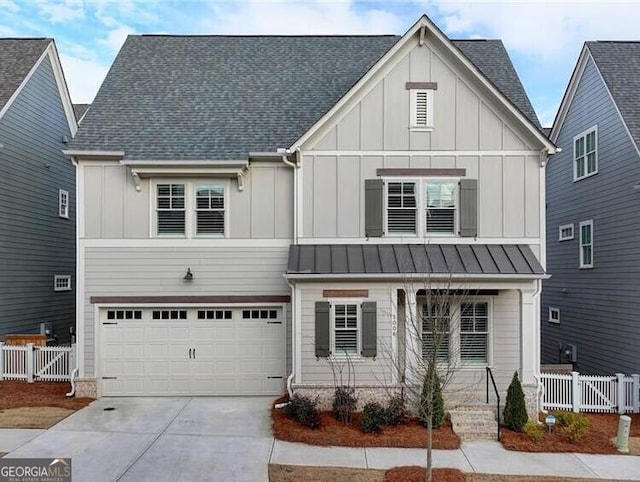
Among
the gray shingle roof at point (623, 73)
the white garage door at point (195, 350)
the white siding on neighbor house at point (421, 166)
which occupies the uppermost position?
the gray shingle roof at point (623, 73)

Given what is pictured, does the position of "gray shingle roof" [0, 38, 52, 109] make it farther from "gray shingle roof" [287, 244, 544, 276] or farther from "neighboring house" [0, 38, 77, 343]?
"gray shingle roof" [287, 244, 544, 276]

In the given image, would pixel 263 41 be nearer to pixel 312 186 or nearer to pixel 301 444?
pixel 312 186

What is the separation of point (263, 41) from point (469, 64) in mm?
7293

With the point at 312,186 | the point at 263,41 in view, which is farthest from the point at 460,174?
the point at 263,41

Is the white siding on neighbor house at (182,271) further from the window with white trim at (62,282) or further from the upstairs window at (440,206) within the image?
the window with white trim at (62,282)

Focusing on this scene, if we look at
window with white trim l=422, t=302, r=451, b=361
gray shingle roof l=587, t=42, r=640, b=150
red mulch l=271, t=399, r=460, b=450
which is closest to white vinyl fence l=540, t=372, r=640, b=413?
window with white trim l=422, t=302, r=451, b=361

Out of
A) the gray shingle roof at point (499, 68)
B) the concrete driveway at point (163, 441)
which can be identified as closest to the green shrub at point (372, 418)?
the concrete driveway at point (163, 441)

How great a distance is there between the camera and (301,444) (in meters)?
9.27

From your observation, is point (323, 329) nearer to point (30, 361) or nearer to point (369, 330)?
point (369, 330)

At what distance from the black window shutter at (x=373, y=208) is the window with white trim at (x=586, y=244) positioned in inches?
302

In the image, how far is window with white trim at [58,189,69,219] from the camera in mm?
17688

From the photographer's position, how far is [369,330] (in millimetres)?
10969

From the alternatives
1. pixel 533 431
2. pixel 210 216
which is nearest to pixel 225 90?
pixel 210 216

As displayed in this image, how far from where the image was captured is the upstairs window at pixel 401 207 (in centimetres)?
1197
